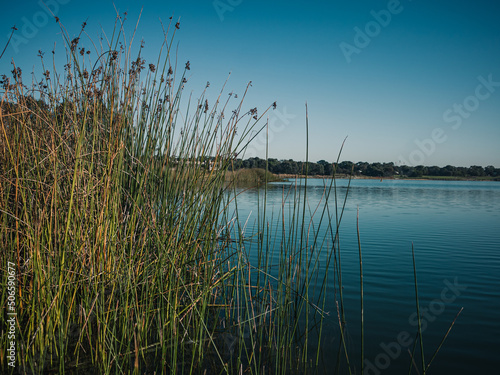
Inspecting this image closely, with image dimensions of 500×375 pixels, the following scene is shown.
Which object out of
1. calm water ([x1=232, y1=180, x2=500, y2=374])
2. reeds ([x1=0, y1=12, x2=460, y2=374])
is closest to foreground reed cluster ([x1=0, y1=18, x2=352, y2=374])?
reeds ([x1=0, y1=12, x2=460, y2=374])

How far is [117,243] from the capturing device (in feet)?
6.68

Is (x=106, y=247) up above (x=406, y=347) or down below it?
above

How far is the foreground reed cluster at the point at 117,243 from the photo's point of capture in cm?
158

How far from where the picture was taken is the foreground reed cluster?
158 centimetres

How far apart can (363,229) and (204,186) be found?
657 centimetres

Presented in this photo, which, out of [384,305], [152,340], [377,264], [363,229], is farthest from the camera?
[363,229]

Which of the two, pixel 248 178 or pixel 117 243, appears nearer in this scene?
pixel 117 243

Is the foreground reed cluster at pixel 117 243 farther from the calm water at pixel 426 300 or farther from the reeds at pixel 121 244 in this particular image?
the calm water at pixel 426 300

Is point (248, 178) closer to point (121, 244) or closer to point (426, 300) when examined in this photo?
point (121, 244)

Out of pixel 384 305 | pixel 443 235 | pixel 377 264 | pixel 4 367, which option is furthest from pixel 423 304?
pixel 443 235

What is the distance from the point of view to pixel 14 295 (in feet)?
5.09

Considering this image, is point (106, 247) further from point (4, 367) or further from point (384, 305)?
point (384, 305)

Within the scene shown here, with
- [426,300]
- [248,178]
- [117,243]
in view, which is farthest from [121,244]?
[426,300]

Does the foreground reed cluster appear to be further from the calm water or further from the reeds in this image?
the calm water
